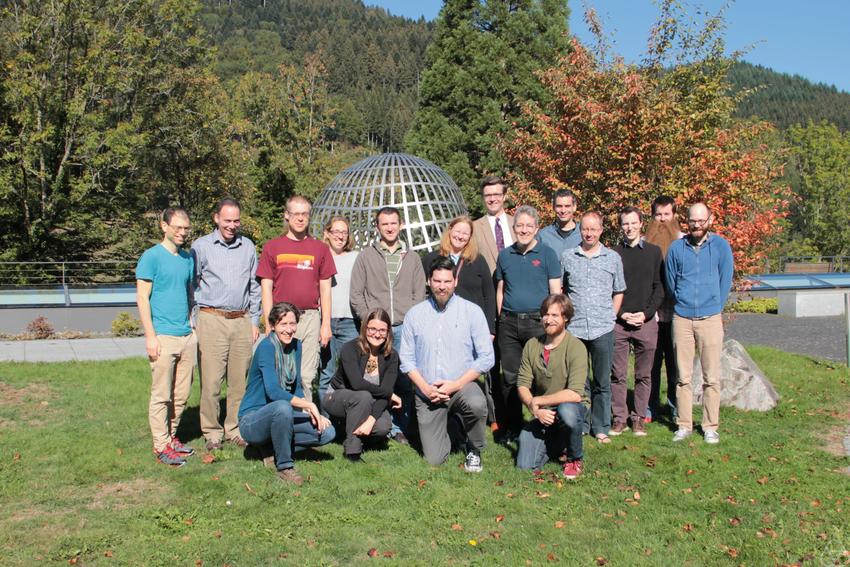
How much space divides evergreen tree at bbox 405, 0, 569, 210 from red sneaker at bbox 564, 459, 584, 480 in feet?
65.4

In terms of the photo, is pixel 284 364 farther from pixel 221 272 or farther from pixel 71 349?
pixel 71 349

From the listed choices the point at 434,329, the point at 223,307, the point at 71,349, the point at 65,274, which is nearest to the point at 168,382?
the point at 223,307

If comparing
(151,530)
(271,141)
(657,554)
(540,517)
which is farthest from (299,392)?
(271,141)

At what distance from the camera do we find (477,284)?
584 centimetres

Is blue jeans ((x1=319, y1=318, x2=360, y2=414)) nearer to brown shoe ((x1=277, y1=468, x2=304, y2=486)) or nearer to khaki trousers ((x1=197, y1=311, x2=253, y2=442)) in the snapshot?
khaki trousers ((x1=197, y1=311, x2=253, y2=442))

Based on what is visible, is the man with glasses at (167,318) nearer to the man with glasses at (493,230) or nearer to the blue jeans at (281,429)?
the blue jeans at (281,429)

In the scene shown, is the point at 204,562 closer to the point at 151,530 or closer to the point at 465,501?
the point at 151,530

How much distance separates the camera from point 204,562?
12.6 ft

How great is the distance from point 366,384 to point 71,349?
759 cm

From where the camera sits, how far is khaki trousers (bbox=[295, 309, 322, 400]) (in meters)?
5.79

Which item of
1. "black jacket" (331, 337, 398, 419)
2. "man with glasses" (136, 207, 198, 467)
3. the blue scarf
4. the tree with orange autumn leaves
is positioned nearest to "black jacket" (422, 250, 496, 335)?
"black jacket" (331, 337, 398, 419)

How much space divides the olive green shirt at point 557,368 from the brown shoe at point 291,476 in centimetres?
177

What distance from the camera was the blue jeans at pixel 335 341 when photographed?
629 centimetres

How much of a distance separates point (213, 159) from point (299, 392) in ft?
74.2
